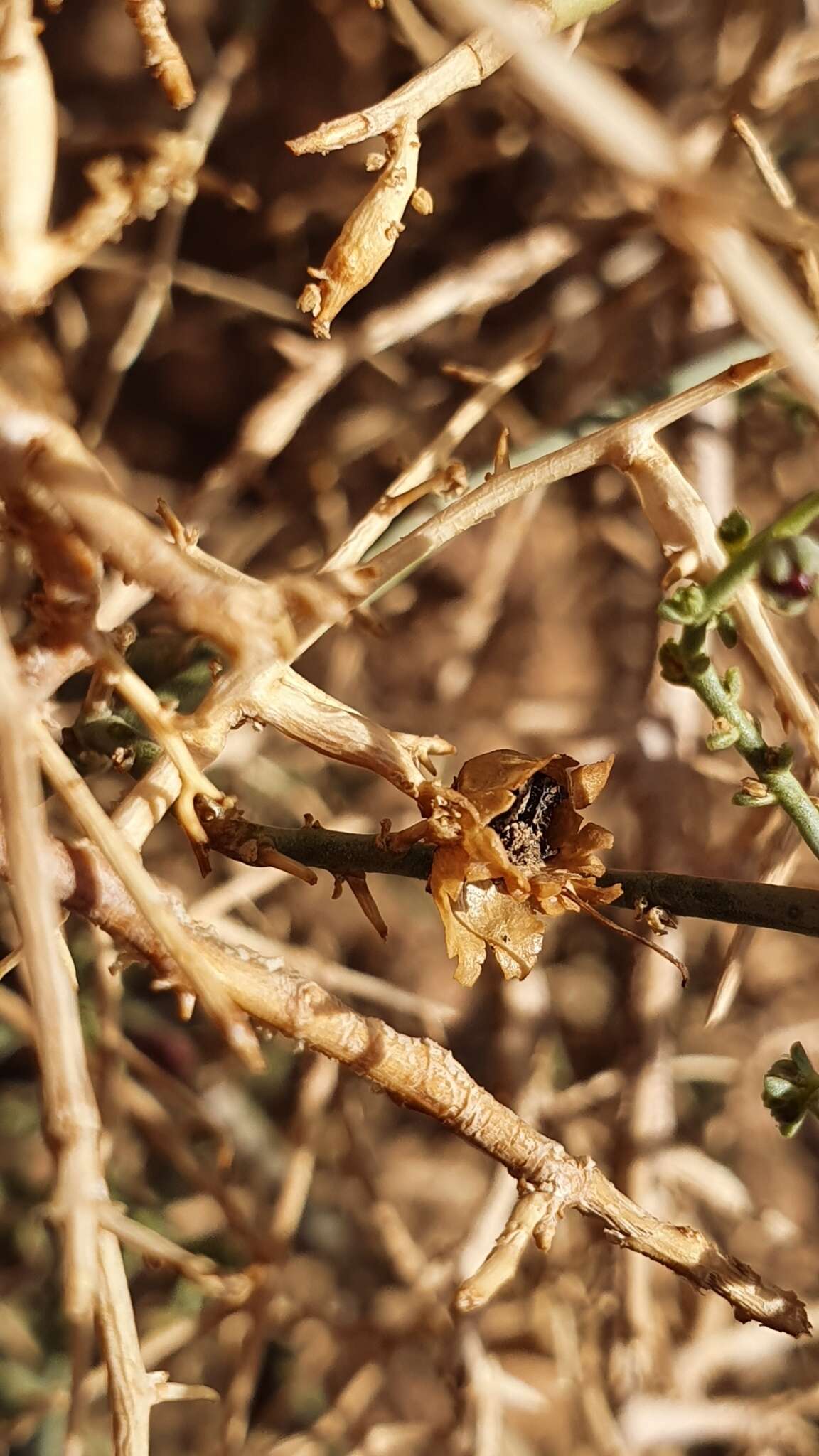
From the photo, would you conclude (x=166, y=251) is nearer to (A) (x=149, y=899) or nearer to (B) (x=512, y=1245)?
(A) (x=149, y=899)

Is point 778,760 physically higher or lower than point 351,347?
lower

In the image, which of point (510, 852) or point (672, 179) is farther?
point (510, 852)

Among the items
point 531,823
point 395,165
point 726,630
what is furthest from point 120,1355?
point 395,165

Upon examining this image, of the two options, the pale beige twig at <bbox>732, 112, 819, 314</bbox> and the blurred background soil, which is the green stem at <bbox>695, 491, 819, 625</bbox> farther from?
the blurred background soil

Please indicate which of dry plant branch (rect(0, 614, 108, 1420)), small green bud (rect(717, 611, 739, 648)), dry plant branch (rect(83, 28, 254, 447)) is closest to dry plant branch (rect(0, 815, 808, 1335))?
dry plant branch (rect(0, 614, 108, 1420))

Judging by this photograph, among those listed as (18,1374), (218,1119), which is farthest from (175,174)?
(18,1374)

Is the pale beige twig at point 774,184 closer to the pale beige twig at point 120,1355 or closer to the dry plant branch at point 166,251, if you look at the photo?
the dry plant branch at point 166,251

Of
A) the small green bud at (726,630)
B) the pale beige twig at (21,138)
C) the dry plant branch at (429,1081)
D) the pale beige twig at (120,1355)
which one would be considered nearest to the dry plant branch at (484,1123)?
the dry plant branch at (429,1081)
